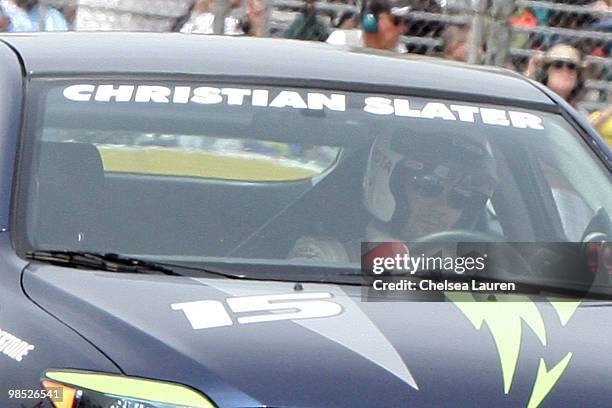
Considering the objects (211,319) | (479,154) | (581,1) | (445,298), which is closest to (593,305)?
(445,298)

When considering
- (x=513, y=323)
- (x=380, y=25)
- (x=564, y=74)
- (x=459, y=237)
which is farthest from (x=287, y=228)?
(x=380, y=25)

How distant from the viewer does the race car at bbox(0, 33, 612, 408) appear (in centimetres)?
301

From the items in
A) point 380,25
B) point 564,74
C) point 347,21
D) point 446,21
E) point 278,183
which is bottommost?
point 347,21

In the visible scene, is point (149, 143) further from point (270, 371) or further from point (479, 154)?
point (270, 371)

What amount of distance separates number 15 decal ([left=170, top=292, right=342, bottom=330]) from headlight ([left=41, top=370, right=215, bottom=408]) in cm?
22

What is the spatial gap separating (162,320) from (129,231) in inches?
22.7

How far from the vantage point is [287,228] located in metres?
3.77

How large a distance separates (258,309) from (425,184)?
36.5 inches

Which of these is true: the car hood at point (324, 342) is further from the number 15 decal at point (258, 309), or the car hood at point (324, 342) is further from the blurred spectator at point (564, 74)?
the blurred spectator at point (564, 74)

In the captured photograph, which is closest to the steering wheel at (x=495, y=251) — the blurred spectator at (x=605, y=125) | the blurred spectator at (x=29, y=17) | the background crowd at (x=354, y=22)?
the blurred spectator at (x=605, y=125)

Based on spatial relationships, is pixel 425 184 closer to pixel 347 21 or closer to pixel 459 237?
pixel 459 237

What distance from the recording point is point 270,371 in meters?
2.96

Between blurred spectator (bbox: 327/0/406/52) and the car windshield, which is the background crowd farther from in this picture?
the car windshield

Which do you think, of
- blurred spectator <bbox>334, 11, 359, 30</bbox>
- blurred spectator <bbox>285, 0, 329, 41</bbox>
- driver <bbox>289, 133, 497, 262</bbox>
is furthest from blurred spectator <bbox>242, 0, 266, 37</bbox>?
driver <bbox>289, 133, 497, 262</bbox>
